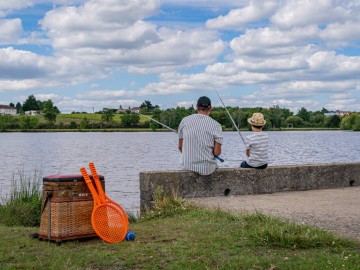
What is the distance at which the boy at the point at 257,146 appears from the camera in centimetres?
1019

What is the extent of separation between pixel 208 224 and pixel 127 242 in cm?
111

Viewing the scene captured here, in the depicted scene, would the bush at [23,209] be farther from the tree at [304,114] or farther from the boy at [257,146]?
the tree at [304,114]

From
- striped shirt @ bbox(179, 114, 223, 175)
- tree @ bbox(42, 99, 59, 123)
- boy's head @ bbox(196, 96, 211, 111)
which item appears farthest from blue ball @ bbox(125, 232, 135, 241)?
tree @ bbox(42, 99, 59, 123)

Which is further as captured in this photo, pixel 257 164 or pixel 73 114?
pixel 73 114

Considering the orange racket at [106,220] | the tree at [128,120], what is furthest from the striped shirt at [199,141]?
the tree at [128,120]

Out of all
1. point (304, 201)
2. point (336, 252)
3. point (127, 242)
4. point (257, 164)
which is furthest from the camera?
point (257, 164)

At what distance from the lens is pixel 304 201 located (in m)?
9.13

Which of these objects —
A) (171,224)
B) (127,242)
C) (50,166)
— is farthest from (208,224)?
(50,166)

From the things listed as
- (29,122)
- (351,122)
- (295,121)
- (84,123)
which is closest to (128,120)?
(84,123)

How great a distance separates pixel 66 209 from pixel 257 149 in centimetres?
440

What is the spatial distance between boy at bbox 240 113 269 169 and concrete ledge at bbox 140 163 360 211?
0.16 metres

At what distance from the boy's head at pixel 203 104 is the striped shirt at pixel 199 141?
127mm

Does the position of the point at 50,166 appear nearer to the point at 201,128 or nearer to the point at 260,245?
the point at 201,128

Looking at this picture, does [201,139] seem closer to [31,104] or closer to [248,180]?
[248,180]
